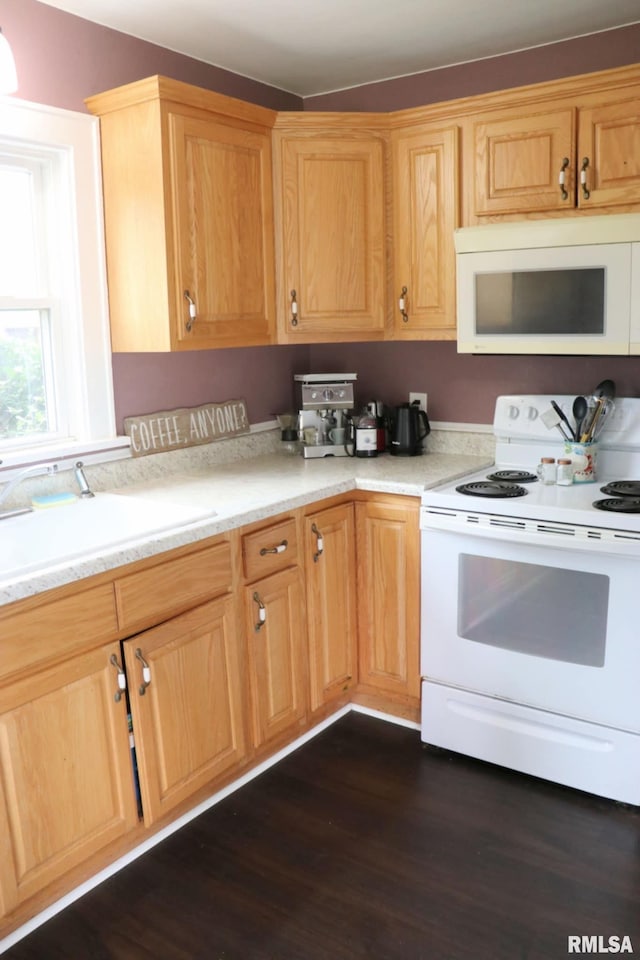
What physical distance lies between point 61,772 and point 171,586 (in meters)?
0.52

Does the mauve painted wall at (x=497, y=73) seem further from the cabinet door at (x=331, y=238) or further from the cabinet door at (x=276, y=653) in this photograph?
the cabinet door at (x=276, y=653)

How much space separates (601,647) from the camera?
238cm

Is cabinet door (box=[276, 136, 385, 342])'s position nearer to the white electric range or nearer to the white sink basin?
the white electric range

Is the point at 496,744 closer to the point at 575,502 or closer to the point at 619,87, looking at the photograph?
the point at 575,502

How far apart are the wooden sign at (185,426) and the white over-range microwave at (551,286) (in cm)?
95

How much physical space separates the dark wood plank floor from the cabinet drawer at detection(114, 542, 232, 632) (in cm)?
67

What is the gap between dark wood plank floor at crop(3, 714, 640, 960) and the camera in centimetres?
192

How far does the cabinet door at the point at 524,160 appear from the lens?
8.60ft

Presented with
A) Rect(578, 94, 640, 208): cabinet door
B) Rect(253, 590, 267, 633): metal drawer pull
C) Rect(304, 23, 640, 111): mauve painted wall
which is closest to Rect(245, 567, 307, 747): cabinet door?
Rect(253, 590, 267, 633): metal drawer pull

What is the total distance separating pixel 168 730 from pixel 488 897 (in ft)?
3.02

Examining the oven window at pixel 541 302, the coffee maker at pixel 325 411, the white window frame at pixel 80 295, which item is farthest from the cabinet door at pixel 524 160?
the white window frame at pixel 80 295

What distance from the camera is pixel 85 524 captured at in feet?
8.11

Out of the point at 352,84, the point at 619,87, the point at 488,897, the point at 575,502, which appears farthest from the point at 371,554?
the point at 352,84

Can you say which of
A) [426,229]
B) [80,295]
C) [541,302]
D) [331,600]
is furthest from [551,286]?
[80,295]
